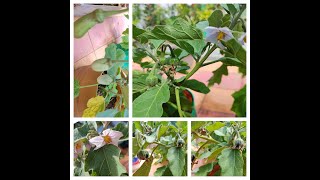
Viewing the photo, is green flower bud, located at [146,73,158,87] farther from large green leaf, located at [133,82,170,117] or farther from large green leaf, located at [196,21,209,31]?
large green leaf, located at [196,21,209,31]

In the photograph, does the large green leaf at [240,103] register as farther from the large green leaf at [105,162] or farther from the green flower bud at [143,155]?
the large green leaf at [105,162]

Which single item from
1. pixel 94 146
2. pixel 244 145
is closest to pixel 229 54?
pixel 244 145

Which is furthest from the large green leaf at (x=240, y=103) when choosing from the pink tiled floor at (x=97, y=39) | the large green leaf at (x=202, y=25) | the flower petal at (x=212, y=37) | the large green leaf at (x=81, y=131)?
the large green leaf at (x=81, y=131)

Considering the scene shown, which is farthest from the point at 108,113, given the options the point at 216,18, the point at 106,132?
the point at 216,18

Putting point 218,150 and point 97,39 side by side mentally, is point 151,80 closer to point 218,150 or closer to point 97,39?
point 97,39

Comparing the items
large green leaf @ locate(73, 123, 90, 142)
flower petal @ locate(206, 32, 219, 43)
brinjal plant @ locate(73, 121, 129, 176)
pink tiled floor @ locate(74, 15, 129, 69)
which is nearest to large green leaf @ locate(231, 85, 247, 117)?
flower petal @ locate(206, 32, 219, 43)
